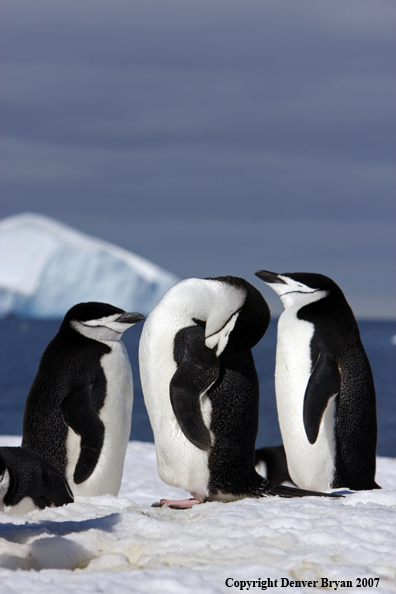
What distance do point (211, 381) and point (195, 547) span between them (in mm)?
1034

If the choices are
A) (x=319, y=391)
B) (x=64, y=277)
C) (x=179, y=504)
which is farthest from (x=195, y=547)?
(x=64, y=277)

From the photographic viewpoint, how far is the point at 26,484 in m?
3.26

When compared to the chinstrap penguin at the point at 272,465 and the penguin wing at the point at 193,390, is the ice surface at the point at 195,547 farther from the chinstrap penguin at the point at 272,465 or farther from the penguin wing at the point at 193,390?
the chinstrap penguin at the point at 272,465

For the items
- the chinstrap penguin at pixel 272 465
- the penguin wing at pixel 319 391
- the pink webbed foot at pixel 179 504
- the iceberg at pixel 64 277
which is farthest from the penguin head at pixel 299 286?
the iceberg at pixel 64 277

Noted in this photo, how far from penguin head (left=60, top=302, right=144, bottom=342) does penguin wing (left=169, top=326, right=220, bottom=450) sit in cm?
119

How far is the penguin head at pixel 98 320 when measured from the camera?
427 centimetres

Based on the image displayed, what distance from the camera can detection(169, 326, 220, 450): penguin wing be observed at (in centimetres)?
306

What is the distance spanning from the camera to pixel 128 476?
6.18 metres

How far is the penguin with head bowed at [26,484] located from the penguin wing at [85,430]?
659 mm

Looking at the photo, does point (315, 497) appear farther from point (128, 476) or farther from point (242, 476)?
point (128, 476)

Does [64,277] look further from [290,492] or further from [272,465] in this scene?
[290,492]

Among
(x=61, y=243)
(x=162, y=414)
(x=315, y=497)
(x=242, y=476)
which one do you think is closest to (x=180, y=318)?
(x=162, y=414)

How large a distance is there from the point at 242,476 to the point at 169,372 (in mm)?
629

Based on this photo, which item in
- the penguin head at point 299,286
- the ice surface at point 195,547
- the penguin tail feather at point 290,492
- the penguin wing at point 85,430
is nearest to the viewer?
the ice surface at point 195,547
